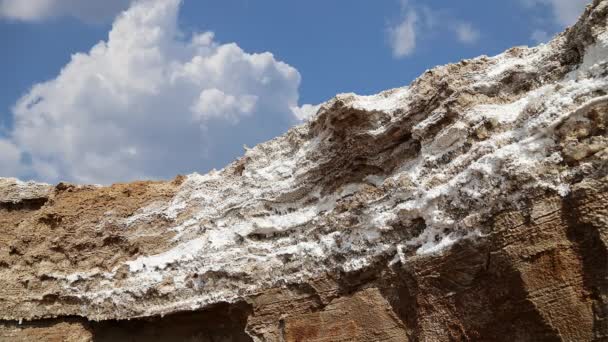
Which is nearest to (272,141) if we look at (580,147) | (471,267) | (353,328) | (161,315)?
(161,315)

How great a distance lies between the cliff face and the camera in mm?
6000

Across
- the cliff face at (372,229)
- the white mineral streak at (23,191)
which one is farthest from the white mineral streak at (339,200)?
the white mineral streak at (23,191)

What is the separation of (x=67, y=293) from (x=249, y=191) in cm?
374

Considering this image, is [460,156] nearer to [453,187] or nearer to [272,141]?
[453,187]

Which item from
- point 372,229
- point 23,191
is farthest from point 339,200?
point 23,191

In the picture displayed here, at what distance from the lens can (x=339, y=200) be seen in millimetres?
8906

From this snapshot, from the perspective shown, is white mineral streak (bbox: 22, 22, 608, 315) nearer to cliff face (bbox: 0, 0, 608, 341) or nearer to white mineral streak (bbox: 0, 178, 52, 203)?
cliff face (bbox: 0, 0, 608, 341)

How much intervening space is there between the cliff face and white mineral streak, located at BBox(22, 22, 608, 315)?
3cm

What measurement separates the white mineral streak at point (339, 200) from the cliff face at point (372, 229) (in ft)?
0.09

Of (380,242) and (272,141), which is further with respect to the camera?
(272,141)

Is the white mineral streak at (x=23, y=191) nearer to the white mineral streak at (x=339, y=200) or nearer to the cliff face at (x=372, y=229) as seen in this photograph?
the cliff face at (x=372, y=229)

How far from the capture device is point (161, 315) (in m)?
9.77

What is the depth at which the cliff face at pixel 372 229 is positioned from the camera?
6000mm

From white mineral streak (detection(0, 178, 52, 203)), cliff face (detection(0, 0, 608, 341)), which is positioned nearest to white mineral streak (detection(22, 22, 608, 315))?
cliff face (detection(0, 0, 608, 341))
